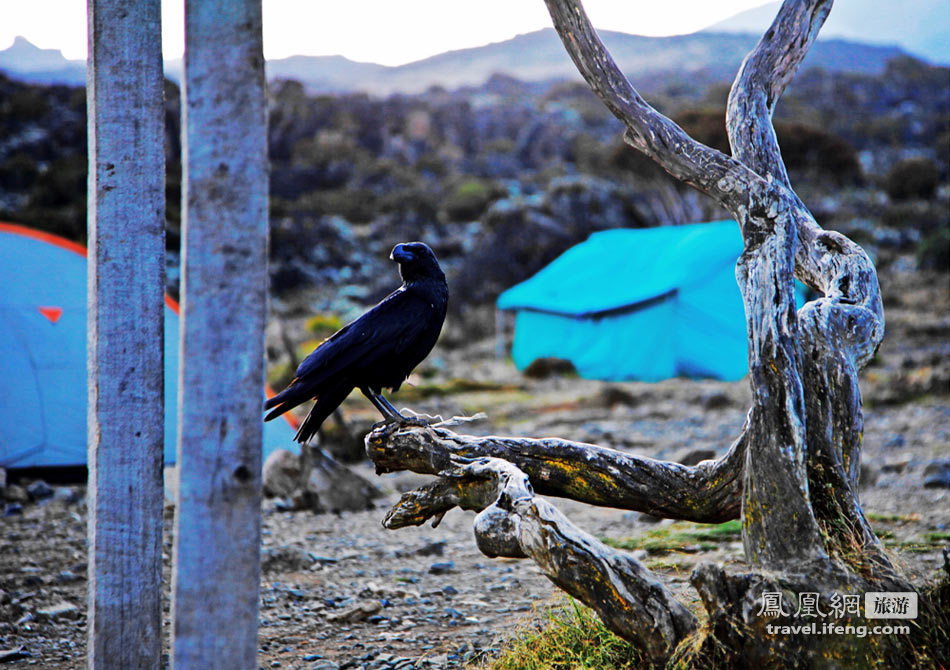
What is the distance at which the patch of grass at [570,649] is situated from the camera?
274 centimetres

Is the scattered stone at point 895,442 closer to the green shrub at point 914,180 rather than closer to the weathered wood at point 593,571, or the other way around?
the weathered wood at point 593,571

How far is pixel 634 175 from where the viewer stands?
88.1 feet

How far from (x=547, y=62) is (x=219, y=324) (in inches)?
4039

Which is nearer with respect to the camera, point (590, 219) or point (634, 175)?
point (590, 219)

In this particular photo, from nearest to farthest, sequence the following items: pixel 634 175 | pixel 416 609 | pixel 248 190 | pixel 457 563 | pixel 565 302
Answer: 1. pixel 248 190
2. pixel 416 609
3. pixel 457 563
4. pixel 565 302
5. pixel 634 175

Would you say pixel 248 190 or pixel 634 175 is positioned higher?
pixel 634 175

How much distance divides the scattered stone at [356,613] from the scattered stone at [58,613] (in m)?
1.27

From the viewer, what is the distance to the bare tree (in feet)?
8.02

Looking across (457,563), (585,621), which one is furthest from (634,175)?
(585,621)

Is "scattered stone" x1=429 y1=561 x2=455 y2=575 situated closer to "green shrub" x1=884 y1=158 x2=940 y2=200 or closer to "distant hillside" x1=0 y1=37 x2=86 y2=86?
"green shrub" x1=884 y1=158 x2=940 y2=200

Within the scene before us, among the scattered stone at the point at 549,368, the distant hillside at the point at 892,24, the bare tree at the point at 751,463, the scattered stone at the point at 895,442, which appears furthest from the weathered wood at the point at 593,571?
the distant hillside at the point at 892,24

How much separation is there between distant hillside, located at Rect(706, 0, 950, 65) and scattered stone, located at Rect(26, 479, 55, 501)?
49214mm

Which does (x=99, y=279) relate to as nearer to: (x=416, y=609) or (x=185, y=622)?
(x=185, y=622)

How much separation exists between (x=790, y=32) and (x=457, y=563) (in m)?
→ 3.43
